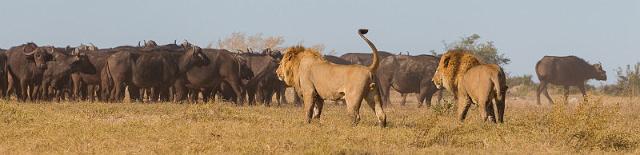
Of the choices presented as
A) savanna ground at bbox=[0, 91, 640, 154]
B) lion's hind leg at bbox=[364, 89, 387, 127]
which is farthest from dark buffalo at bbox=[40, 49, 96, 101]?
lion's hind leg at bbox=[364, 89, 387, 127]

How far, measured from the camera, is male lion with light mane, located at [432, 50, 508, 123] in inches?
560

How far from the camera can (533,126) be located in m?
13.9

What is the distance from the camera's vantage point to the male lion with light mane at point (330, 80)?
13.9 meters

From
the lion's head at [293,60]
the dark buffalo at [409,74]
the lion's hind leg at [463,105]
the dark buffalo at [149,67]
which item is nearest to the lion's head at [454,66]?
the lion's hind leg at [463,105]

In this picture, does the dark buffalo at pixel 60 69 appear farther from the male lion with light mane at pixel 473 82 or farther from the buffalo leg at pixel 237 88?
the male lion with light mane at pixel 473 82

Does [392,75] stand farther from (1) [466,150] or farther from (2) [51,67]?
(1) [466,150]

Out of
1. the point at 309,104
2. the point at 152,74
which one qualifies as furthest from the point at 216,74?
the point at 309,104

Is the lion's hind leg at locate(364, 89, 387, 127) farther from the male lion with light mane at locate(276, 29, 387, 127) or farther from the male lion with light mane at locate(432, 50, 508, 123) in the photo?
the male lion with light mane at locate(432, 50, 508, 123)

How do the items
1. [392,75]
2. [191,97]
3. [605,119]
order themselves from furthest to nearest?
[392,75], [191,97], [605,119]

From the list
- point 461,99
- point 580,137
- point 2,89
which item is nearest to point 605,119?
point 580,137

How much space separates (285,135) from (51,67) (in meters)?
12.7

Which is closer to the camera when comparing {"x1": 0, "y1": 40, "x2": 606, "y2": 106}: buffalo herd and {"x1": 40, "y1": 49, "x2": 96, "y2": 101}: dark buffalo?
{"x1": 0, "y1": 40, "x2": 606, "y2": 106}: buffalo herd

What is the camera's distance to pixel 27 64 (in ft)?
77.5

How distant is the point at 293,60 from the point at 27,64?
33.1 feet
